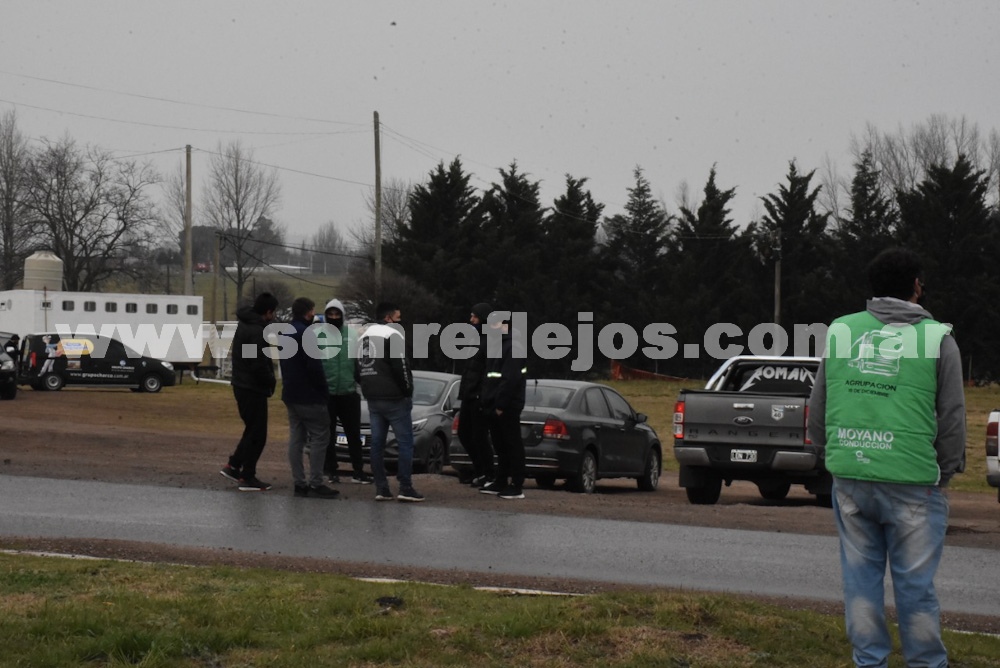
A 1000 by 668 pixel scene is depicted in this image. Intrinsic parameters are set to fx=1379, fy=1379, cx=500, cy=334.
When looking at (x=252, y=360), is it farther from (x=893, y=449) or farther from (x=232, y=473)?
(x=893, y=449)

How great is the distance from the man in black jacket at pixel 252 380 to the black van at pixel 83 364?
2723cm

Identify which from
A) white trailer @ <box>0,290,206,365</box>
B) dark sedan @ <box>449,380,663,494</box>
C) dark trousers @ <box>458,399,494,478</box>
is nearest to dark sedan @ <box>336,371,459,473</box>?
dark sedan @ <box>449,380,663,494</box>

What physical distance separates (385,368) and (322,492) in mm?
1368

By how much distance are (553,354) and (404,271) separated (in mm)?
8250

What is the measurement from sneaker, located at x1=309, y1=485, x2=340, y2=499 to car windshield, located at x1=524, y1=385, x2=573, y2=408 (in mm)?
4183

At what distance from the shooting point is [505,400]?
1330cm

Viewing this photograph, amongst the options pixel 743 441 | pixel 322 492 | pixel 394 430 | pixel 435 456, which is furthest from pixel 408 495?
pixel 435 456

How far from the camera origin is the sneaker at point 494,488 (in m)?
13.7

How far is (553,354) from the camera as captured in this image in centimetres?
6388

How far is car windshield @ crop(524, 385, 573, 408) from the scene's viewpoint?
1686 cm

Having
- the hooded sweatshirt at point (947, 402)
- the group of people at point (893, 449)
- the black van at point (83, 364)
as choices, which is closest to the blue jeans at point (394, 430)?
the group of people at point (893, 449)

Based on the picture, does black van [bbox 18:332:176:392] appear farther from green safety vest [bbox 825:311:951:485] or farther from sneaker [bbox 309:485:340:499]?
green safety vest [bbox 825:311:951:485]

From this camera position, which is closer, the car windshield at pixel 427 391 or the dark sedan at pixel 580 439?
the dark sedan at pixel 580 439

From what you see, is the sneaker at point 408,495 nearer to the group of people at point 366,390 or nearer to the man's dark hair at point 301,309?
the group of people at point 366,390
